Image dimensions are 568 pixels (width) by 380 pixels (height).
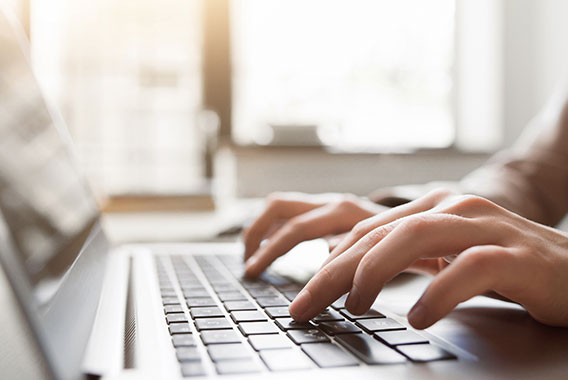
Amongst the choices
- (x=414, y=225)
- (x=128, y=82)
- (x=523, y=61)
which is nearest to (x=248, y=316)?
(x=414, y=225)

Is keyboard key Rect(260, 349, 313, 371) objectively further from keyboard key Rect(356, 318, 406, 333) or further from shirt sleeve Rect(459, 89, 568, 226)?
shirt sleeve Rect(459, 89, 568, 226)

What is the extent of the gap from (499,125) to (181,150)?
60.8 inches

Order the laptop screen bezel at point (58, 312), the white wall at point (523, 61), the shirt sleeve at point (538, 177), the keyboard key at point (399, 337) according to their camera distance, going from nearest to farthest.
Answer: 1. the laptop screen bezel at point (58, 312)
2. the keyboard key at point (399, 337)
3. the shirt sleeve at point (538, 177)
4. the white wall at point (523, 61)

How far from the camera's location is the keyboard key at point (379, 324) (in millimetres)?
355

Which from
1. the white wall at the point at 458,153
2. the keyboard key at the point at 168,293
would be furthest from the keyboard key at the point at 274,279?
the white wall at the point at 458,153

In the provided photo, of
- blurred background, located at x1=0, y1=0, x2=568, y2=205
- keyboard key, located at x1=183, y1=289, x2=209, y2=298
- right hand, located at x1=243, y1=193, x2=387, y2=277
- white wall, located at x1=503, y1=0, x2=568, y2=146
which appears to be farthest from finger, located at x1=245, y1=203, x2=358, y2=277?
white wall, located at x1=503, y1=0, x2=568, y2=146

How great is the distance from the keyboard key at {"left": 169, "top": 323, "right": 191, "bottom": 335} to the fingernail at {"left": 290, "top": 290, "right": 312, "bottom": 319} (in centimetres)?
7

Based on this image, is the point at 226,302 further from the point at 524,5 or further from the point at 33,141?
the point at 524,5

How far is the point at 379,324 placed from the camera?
365 millimetres

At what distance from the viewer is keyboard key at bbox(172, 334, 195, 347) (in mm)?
313

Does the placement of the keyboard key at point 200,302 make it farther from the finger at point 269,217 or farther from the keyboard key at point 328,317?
the finger at point 269,217

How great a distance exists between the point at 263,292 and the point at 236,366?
0.22m

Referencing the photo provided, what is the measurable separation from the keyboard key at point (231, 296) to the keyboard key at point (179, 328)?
94 mm

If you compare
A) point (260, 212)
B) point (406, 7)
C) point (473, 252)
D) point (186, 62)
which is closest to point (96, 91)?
point (186, 62)
